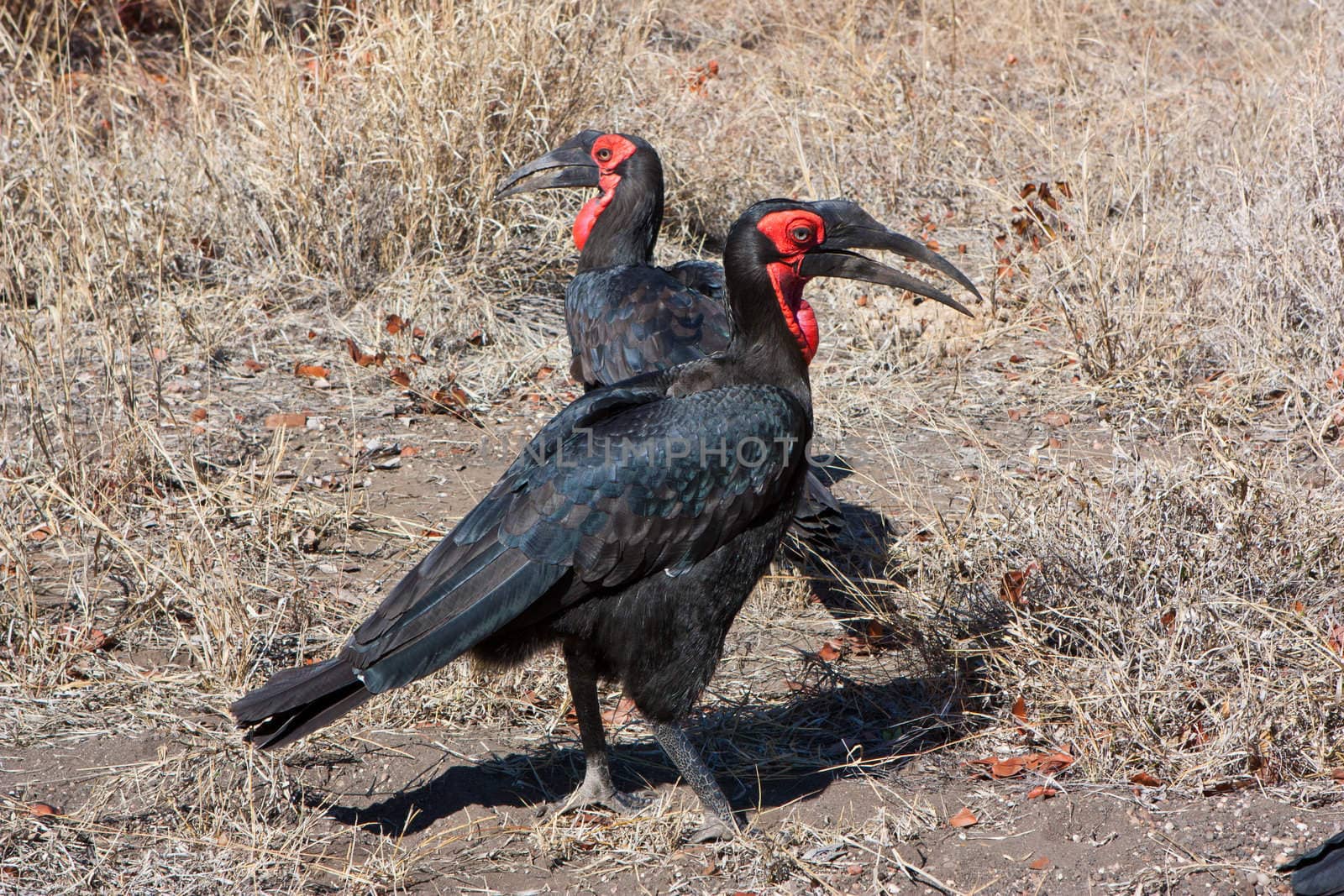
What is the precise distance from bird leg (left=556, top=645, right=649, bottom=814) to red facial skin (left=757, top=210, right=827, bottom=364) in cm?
111

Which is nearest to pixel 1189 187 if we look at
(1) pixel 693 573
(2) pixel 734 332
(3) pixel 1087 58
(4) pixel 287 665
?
(3) pixel 1087 58

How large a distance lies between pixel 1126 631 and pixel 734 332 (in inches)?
55.3

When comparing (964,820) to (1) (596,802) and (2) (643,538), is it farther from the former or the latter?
(2) (643,538)

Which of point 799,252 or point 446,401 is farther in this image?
point 446,401

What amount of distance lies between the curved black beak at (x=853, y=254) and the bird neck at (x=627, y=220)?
2189 mm

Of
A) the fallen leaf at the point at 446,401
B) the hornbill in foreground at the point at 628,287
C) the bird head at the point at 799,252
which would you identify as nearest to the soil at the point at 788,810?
the hornbill in foreground at the point at 628,287

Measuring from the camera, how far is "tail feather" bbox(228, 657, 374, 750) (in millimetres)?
3189

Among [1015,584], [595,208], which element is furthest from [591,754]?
[595,208]

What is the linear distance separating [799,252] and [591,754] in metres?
1.53

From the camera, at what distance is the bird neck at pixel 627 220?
5.77 meters

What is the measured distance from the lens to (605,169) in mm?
5910

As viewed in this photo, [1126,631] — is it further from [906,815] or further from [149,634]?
[149,634]

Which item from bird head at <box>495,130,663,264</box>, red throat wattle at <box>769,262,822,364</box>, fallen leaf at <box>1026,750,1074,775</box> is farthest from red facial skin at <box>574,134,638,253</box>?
fallen leaf at <box>1026,750,1074,775</box>

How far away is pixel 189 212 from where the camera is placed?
22.7 ft
